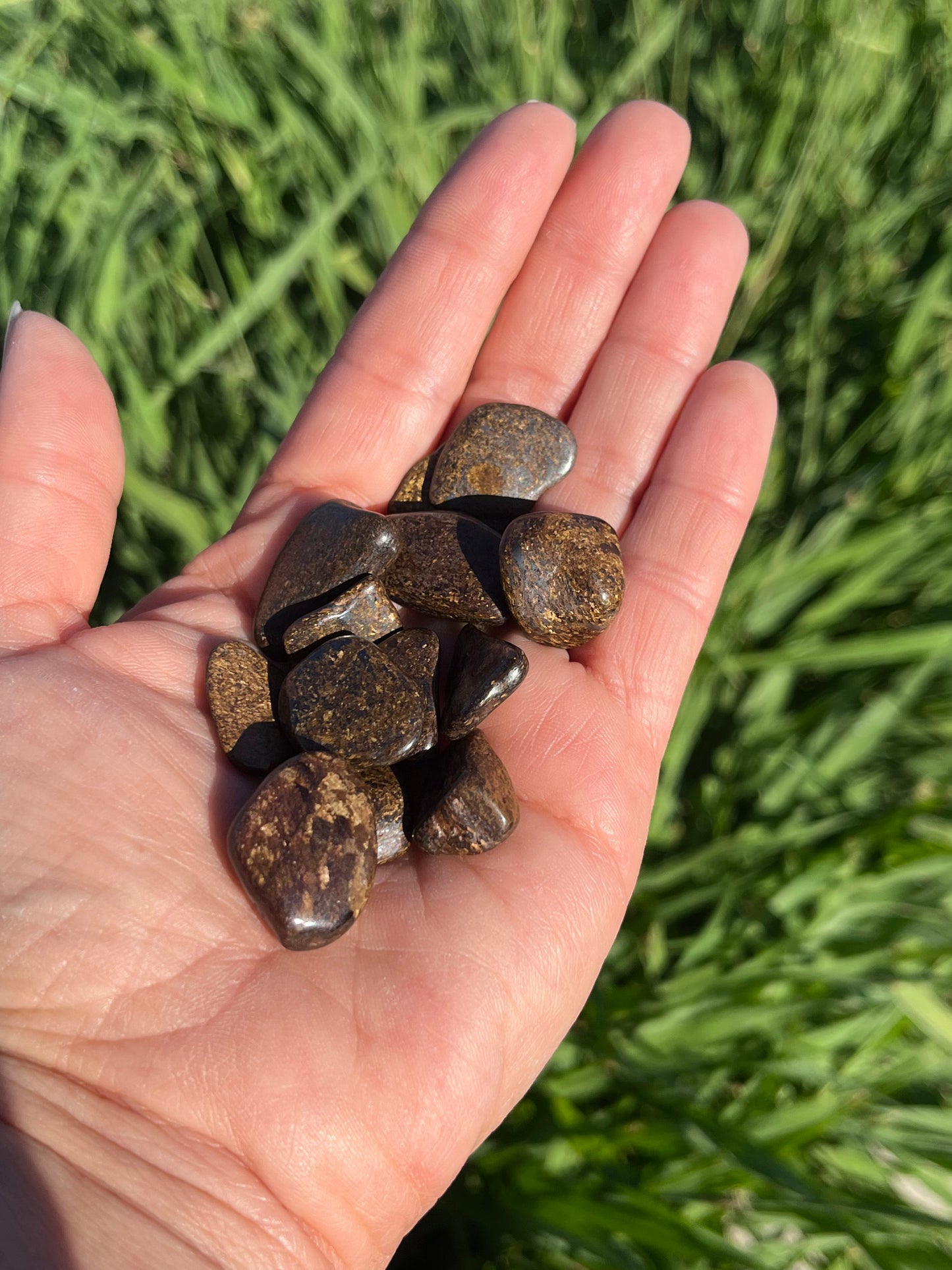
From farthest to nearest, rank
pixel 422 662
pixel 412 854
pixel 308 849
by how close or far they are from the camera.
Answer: pixel 422 662 → pixel 412 854 → pixel 308 849

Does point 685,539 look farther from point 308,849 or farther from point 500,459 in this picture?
point 308,849

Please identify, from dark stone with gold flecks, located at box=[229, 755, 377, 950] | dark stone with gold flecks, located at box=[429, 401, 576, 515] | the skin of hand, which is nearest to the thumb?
the skin of hand

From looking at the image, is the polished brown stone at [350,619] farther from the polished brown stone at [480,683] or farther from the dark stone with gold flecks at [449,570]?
the polished brown stone at [480,683]

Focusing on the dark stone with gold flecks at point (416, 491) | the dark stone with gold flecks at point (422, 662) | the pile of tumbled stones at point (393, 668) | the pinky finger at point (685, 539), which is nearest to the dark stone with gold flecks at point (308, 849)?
the pile of tumbled stones at point (393, 668)

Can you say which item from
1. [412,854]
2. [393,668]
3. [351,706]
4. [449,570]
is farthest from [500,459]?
[412,854]

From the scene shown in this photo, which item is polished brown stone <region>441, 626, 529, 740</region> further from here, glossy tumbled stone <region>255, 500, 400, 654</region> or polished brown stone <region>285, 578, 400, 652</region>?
glossy tumbled stone <region>255, 500, 400, 654</region>

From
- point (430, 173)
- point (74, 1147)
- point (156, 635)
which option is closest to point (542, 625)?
point (156, 635)
